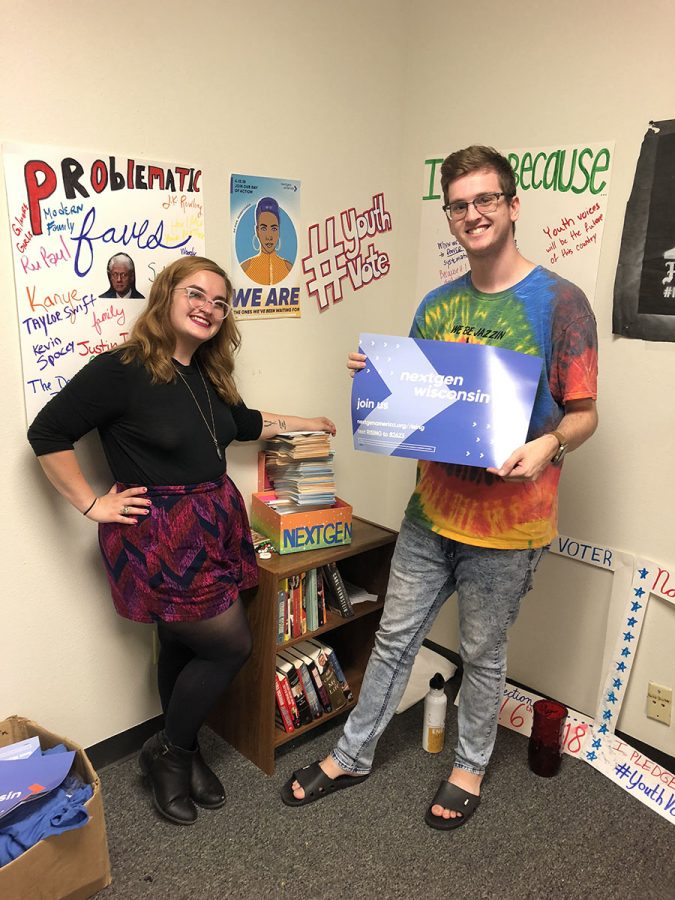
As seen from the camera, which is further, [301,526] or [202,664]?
[301,526]

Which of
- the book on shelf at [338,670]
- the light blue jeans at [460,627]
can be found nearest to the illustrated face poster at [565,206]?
the light blue jeans at [460,627]

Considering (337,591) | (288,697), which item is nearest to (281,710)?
(288,697)

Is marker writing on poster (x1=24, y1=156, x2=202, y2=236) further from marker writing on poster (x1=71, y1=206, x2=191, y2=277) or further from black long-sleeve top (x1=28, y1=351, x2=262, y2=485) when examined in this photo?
black long-sleeve top (x1=28, y1=351, x2=262, y2=485)

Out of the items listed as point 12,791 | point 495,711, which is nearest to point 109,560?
point 12,791

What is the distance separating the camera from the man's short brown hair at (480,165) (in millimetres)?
1573

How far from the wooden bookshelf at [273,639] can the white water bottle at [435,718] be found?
10.7 inches

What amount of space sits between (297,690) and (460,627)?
0.59 metres

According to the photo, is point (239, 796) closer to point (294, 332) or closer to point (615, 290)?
point (294, 332)

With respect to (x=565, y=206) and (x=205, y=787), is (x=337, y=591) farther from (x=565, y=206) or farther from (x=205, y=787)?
(x=565, y=206)

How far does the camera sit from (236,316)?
2.06 metres

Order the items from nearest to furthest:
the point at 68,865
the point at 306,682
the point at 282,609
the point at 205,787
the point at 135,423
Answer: the point at 68,865 < the point at 135,423 < the point at 205,787 < the point at 282,609 < the point at 306,682

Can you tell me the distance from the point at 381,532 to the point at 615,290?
102cm

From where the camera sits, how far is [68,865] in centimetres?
153

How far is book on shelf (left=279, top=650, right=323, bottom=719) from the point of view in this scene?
2.13 meters
